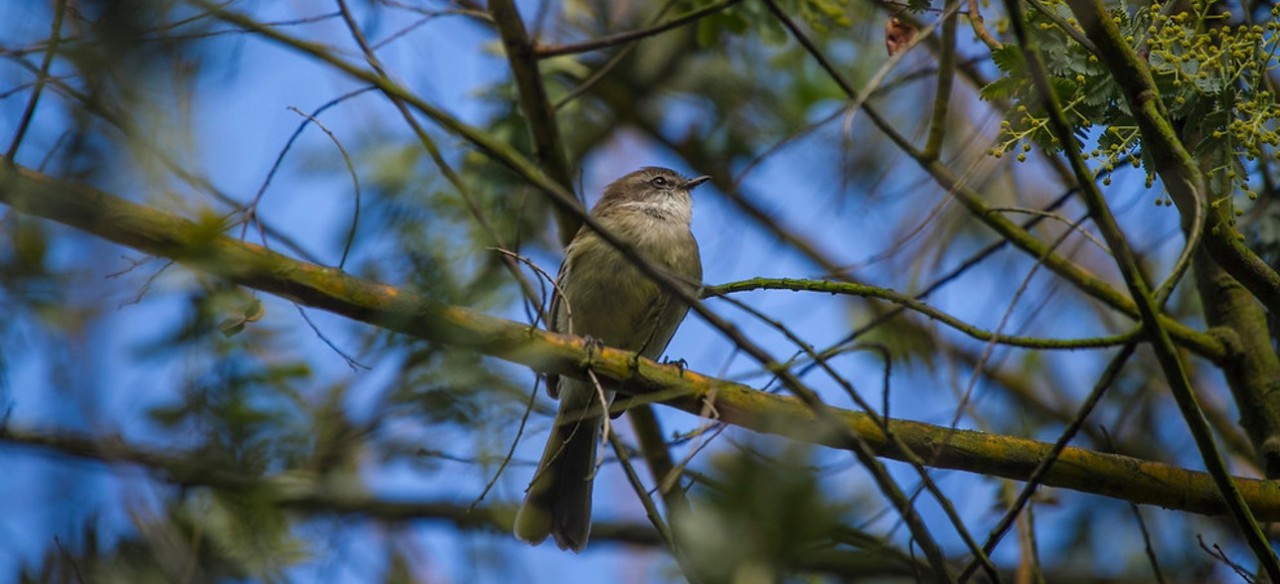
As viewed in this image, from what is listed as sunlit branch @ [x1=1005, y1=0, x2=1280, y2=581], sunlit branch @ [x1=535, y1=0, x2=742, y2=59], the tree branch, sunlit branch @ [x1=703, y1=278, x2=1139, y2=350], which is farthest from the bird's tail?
sunlit branch @ [x1=1005, y1=0, x2=1280, y2=581]

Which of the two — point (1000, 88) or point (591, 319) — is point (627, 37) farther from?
point (1000, 88)

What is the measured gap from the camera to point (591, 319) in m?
6.28

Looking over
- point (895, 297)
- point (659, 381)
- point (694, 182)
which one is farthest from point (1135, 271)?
point (694, 182)

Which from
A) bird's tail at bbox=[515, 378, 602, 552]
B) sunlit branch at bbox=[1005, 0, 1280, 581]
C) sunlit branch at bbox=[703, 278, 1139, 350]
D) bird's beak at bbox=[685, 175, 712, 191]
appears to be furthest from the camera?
bird's beak at bbox=[685, 175, 712, 191]

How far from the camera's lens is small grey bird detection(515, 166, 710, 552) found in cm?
578

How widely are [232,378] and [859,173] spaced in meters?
4.15


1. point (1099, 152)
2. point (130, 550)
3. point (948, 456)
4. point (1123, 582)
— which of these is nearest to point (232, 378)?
point (130, 550)

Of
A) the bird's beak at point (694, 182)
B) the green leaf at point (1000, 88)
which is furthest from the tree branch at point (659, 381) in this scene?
the bird's beak at point (694, 182)

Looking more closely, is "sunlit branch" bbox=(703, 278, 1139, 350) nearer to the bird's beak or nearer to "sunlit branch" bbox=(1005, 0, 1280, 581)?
"sunlit branch" bbox=(1005, 0, 1280, 581)

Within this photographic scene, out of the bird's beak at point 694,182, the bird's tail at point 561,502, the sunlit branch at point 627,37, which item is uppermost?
the bird's beak at point 694,182

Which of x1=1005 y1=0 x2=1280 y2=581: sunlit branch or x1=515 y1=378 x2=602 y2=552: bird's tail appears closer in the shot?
x1=1005 y1=0 x2=1280 y2=581: sunlit branch

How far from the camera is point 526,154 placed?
6.16 meters

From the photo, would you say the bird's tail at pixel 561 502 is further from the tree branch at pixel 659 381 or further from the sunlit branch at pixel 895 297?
the sunlit branch at pixel 895 297

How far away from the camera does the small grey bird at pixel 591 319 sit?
578 cm
